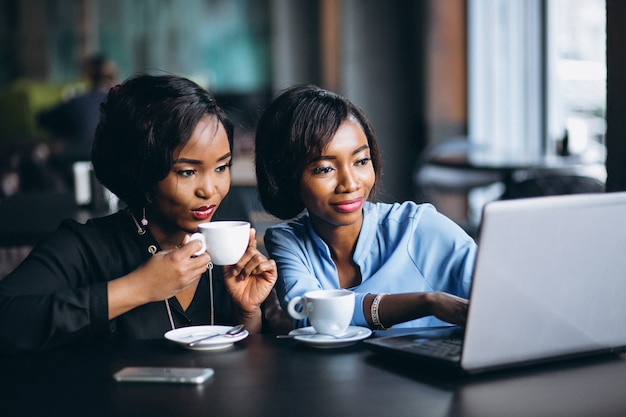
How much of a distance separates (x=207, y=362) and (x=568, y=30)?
3.85 m

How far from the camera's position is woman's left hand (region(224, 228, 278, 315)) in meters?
1.56

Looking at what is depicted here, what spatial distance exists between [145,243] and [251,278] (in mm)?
256

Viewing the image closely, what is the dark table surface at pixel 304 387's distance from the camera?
3.52ft

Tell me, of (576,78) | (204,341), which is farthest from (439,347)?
(576,78)

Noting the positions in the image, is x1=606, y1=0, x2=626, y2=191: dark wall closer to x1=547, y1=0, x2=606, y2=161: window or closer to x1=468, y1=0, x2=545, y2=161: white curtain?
x1=547, y1=0, x2=606, y2=161: window

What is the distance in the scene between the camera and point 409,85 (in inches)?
259

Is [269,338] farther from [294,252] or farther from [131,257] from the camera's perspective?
[131,257]

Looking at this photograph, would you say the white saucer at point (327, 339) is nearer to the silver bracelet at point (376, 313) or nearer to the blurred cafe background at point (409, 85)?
the silver bracelet at point (376, 313)

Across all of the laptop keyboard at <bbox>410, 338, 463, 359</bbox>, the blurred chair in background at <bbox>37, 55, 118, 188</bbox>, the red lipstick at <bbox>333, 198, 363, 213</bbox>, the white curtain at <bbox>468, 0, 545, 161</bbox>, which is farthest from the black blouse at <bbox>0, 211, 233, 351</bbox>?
the blurred chair in background at <bbox>37, 55, 118, 188</bbox>

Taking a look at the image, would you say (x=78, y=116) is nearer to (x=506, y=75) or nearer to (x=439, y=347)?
(x=506, y=75)

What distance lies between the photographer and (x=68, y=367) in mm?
1311

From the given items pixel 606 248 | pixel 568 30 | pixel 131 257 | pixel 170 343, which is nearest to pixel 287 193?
pixel 131 257

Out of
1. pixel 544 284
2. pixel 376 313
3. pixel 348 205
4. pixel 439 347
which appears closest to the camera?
pixel 544 284

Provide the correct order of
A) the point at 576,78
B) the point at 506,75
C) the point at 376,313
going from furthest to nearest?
the point at 506,75 < the point at 576,78 < the point at 376,313
